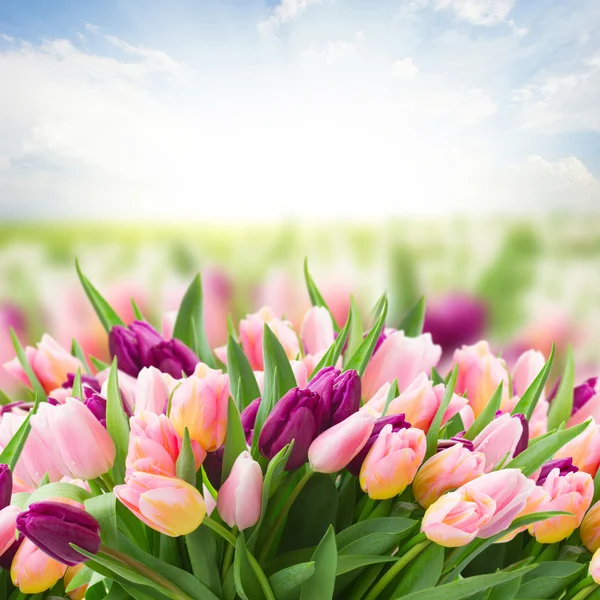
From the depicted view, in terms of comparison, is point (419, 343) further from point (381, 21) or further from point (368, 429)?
point (381, 21)

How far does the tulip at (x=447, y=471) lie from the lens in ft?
1.04

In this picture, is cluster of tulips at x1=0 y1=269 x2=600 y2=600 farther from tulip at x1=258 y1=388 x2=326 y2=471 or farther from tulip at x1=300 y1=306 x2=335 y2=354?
tulip at x1=300 y1=306 x2=335 y2=354

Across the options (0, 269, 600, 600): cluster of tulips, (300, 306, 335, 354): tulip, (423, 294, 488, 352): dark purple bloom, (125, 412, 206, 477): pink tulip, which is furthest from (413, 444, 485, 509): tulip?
(423, 294, 488, 352): dark purple bloom

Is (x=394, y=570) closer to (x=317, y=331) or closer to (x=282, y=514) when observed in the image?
(x=282, y=514)

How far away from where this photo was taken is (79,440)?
307 millimetres

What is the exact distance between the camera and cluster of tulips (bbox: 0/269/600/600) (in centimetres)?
29

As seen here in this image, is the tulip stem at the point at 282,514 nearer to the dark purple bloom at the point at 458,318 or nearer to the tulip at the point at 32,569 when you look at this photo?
the tulip at the point at 32,569

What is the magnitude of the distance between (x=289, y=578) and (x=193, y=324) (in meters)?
0.23

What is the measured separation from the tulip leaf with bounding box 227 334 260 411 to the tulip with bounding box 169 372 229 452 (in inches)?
2.1

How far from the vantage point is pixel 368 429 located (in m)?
0.31

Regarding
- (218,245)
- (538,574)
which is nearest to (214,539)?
(538,574)

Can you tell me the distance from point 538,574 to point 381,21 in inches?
19.8

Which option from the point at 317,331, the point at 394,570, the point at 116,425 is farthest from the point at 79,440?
the point at 317,331

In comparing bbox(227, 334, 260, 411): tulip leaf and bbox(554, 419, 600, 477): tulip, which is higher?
bbox(227, 334, 260, 411): tulip leaf
